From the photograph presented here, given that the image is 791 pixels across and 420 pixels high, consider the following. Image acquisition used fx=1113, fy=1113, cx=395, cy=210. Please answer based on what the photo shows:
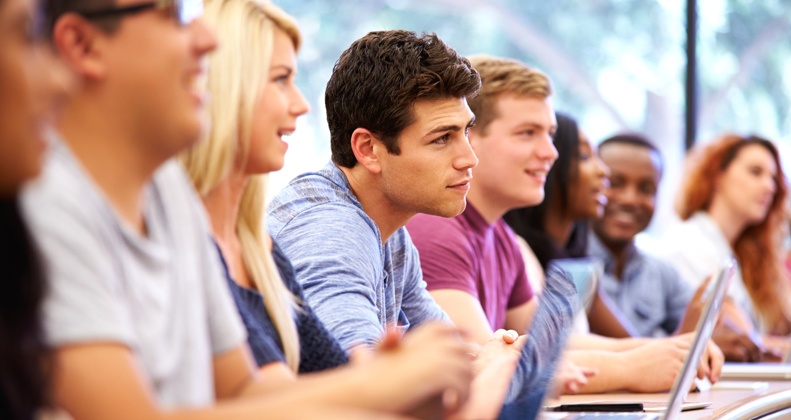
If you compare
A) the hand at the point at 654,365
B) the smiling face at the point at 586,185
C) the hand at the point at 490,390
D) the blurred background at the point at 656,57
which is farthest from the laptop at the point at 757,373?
the blurred background at the point at 656,57

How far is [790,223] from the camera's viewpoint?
465cm

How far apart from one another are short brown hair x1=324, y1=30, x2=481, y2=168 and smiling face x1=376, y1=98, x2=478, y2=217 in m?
0.02

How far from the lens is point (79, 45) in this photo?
891 mm

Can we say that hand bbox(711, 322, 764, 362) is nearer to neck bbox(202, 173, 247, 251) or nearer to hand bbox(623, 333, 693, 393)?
hand bbox(623, 333, 693, 393)

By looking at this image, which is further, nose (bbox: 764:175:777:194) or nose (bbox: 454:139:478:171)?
nose (bbox: 764:175:777:194)

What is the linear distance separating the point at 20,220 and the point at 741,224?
11.8 ft

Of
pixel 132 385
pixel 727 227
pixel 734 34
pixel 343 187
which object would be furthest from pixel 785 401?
pixel 734 34

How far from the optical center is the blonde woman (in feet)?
3.90

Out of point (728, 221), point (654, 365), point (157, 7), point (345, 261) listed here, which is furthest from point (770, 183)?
point (157, 7)

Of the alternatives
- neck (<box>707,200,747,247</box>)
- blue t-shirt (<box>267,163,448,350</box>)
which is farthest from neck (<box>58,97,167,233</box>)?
neck (<box>707,200,747,247</box>)

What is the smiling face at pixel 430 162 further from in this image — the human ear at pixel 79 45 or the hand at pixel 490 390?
the human ear at pixel 79 45

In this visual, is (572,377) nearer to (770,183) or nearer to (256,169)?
(256,169)

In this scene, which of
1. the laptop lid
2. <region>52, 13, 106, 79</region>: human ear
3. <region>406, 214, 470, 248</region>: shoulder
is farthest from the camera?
<region>406, 214, 470, 248</region>: shoulder

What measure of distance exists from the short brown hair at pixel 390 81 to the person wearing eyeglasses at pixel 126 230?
3.23 ft
